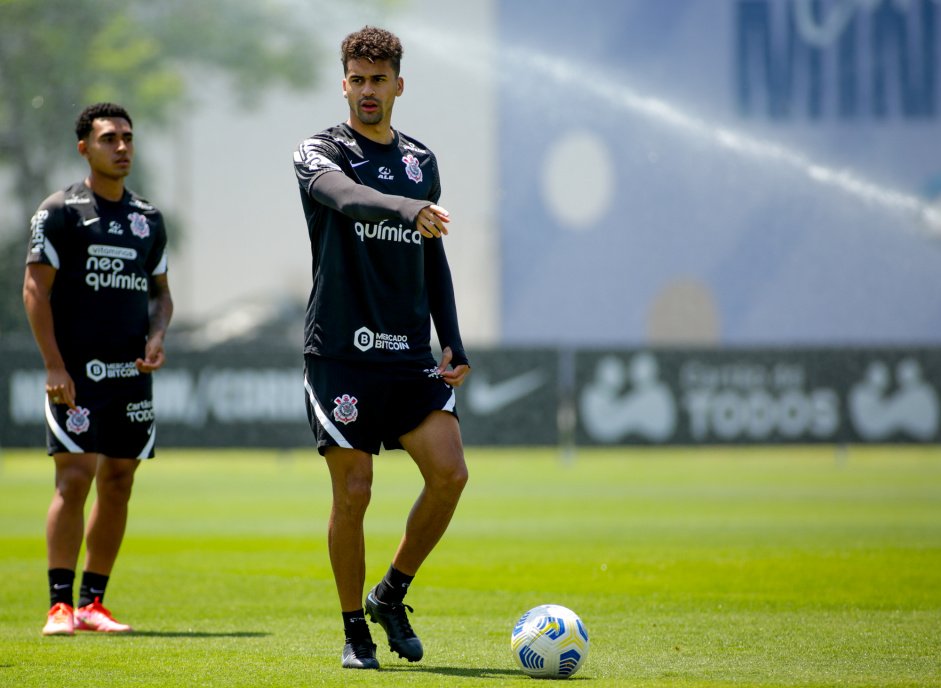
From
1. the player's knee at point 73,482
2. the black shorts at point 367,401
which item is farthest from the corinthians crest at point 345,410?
the player's knee at point 73,482

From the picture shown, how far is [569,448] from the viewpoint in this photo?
75.9 ft

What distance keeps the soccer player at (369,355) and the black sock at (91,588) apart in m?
1.94

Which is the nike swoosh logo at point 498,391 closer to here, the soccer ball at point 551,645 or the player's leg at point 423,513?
the player's leg at point 423,513

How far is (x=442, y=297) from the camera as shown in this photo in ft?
21.1

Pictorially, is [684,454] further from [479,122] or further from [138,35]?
[138,35]

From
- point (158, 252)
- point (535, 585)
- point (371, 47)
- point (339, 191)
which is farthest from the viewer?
point (535, 585)

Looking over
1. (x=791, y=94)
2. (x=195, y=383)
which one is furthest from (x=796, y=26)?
(x=195, y=383)

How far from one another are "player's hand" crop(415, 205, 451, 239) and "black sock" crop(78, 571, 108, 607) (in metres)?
3.08

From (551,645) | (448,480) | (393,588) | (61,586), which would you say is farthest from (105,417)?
(551,645)

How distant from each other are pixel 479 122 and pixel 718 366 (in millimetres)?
14767

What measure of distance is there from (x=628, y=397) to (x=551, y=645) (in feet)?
57.0

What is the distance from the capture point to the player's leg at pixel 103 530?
7.53 metres

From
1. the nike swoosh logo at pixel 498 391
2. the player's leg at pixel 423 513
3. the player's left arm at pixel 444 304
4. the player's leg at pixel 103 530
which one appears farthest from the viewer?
the nike swoosh logo at pixel 498 391

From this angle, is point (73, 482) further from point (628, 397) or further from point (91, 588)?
point (628, 397)
